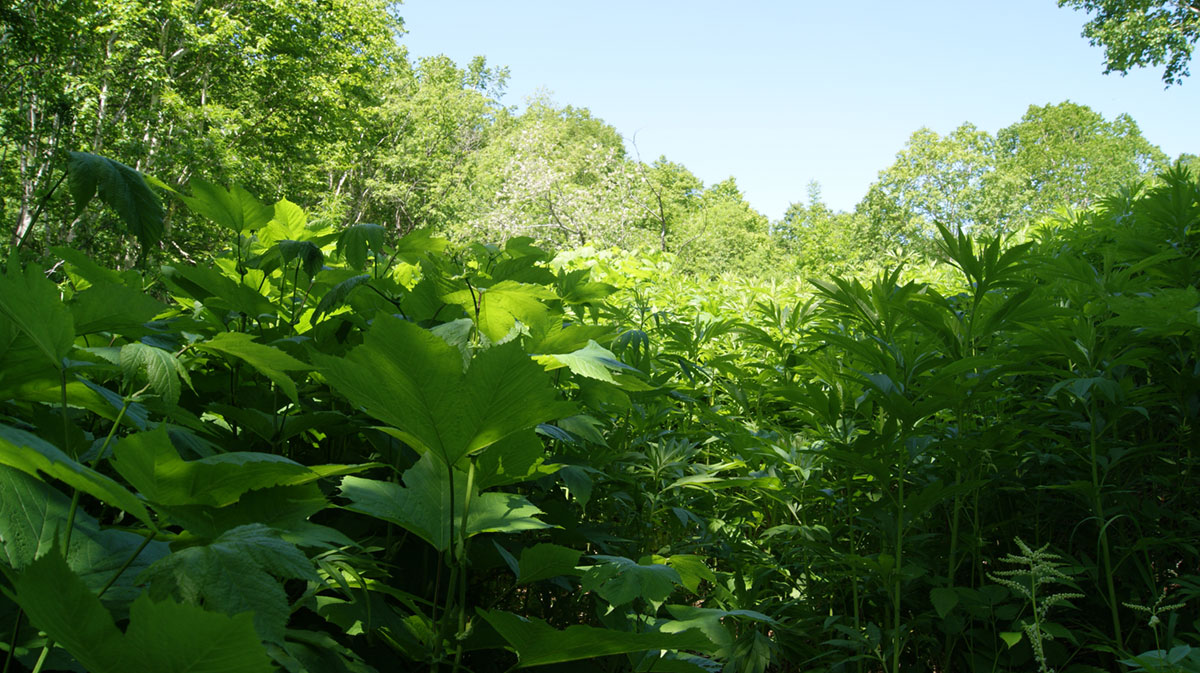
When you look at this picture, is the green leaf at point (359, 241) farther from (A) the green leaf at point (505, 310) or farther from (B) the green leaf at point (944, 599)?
(B) the green leaf at point (944, 599)

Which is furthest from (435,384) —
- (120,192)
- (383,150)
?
(383,150)

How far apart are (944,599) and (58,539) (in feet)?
6.15

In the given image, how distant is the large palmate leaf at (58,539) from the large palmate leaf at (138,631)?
0.16 meters

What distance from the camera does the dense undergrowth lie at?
2.26 ft

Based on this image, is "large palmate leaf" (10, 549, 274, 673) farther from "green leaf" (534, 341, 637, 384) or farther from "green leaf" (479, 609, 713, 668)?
"green leaf" (534, 341, 637, 384)

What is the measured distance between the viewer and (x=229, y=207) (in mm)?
1674

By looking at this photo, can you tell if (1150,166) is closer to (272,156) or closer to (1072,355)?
(272,156)

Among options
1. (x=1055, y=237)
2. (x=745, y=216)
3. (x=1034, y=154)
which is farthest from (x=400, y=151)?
(x=1034, y=154)

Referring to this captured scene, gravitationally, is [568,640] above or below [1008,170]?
below

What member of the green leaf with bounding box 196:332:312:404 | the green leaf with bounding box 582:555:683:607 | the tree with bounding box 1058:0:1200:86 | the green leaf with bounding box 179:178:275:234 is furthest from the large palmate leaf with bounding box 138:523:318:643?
the tree with bounding box 1058:0:1200:86

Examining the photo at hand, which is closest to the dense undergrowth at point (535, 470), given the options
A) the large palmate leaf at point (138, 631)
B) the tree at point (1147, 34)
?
the large palmate leaf at point (138, 631)

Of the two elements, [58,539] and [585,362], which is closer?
[58,539]

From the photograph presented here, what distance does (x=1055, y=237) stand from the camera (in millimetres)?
3883

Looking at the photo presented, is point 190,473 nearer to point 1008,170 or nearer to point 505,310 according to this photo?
point 505,310
